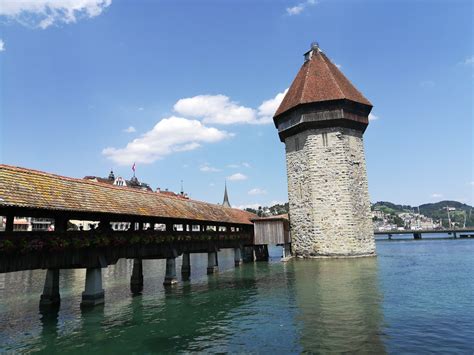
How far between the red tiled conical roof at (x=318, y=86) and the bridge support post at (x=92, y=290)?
1959 cm

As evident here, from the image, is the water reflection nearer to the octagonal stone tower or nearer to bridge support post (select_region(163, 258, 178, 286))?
bridge support post (select_region(163, 258, 178, 286))

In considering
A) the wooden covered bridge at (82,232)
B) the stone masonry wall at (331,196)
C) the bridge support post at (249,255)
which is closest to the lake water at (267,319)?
the wooden covered bridge at (82,232)

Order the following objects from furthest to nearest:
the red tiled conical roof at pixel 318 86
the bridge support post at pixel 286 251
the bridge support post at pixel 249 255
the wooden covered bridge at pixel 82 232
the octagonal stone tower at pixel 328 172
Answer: the bridge support post at pixel 249 255 < the bridge support post at pixel 286 251 < the red tiled conical roof at pixel 318 86 < the octagonal stone tower at pixel 328 172 < the wooden covered bridge at pixel 82 232

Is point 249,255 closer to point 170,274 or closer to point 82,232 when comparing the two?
point 170,274

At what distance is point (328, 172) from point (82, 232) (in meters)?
19.0

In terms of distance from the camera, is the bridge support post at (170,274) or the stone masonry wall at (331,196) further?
the stone masonry wall at (331,196)

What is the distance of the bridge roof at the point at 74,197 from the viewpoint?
941 centimetres

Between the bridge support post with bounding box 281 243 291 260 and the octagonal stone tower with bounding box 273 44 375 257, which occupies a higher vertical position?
the octagonal stone tower with bounding box 273 44 375 257

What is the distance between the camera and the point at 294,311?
10211 millimetres

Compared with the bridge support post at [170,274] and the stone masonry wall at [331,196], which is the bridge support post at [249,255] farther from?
the bridge support post at [170,274]

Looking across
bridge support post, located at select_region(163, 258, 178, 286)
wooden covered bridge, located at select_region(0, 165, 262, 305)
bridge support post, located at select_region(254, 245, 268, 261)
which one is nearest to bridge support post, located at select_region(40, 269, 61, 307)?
wooden covered bridge, located at select_region(0, 165, 262, 305)

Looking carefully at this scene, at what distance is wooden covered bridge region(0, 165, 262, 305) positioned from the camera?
9.40 m

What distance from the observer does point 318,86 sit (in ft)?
91.7

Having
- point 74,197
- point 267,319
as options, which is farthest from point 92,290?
point 267,319
